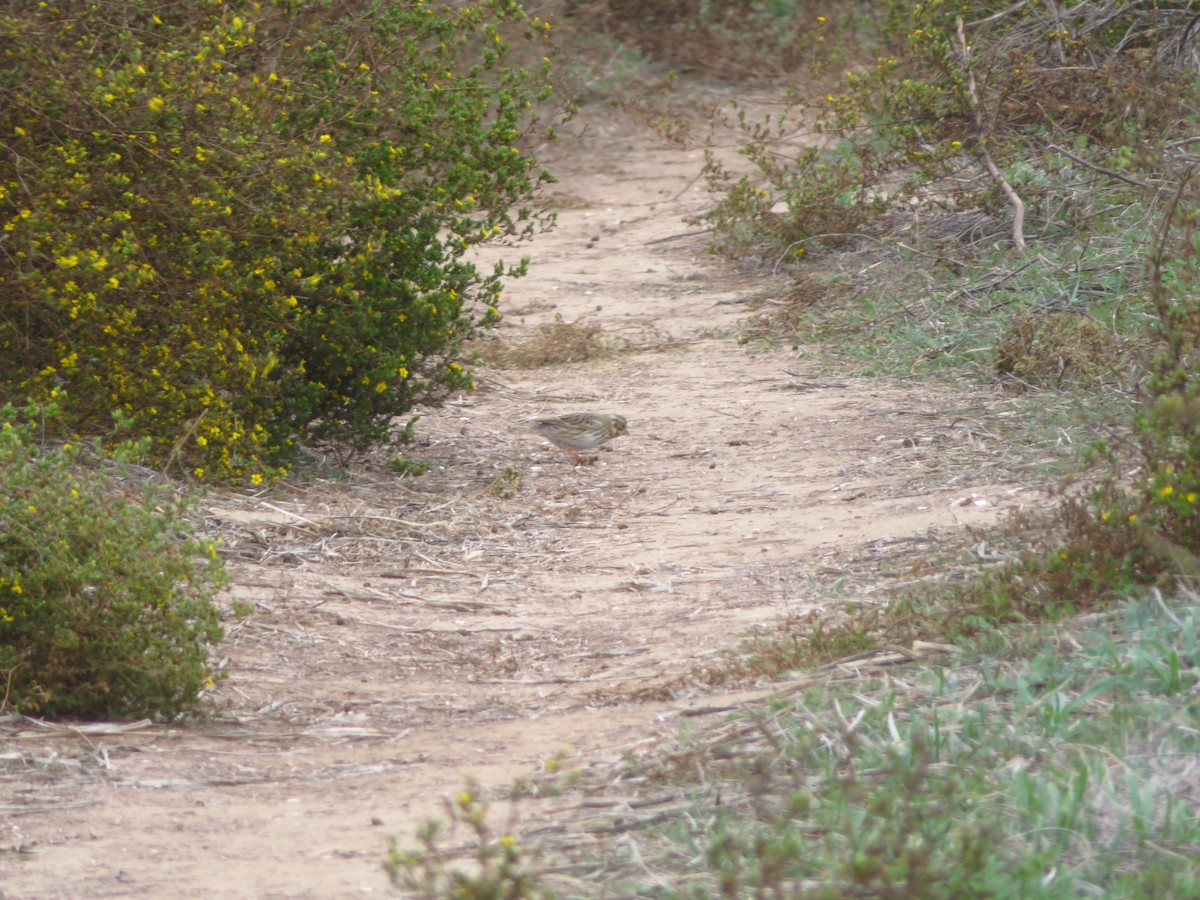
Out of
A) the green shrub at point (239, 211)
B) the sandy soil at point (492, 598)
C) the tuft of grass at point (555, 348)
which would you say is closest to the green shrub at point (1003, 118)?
the sandy soil at point (492, 598)

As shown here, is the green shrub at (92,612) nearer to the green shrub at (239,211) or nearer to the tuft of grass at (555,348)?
the green shrub at (239,211)

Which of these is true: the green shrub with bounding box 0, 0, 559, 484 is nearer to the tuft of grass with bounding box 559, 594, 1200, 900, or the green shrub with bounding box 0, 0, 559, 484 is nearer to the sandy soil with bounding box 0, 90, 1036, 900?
the sandy soil with bounding box 0, 90, 1036, 900

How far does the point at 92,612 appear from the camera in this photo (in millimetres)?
3908

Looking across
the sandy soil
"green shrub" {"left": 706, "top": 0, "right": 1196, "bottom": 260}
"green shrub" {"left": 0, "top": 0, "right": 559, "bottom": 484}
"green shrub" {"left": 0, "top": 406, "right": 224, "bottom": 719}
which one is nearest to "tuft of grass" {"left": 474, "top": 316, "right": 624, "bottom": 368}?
the sandy soil

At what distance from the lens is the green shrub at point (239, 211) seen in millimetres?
5457

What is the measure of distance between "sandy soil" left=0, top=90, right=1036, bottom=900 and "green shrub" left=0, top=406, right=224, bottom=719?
0.13m

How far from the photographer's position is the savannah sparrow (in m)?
7.19

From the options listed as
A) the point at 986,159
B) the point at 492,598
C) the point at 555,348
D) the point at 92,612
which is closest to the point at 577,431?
the point at 492,598

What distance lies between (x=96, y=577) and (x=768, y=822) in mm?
2020

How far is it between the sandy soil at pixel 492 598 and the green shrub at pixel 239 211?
510 mm

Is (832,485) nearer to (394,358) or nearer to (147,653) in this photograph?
(394,358)

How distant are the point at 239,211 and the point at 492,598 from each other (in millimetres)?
1960

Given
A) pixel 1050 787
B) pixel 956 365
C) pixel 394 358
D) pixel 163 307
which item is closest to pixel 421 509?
pixel 394 358

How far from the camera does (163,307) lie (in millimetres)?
5824
